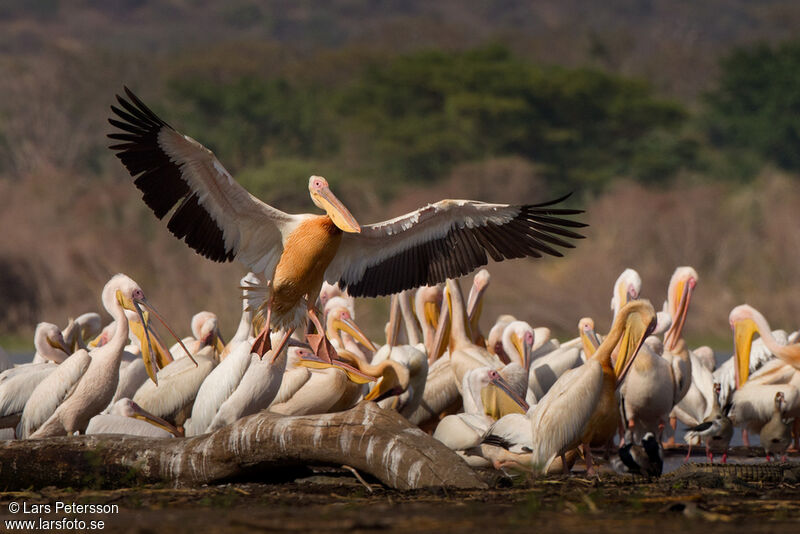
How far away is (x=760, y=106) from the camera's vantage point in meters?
43.1

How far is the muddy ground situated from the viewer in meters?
5.16

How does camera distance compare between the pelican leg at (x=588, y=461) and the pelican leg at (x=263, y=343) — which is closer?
the pelican leg at (x=588, y=461)

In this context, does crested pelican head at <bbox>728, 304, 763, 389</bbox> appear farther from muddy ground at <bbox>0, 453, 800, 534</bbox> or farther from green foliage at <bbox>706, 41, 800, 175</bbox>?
green foliage at <bbox>706, 41, 800, 175</bbox>

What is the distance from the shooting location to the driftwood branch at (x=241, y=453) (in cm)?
638

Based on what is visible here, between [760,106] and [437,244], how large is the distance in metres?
36.2

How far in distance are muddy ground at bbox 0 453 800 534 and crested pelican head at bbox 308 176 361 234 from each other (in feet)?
5.83

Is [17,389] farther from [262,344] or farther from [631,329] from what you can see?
[631,329]

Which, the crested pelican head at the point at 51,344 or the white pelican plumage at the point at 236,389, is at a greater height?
the crested pelican head at the point at 51,344

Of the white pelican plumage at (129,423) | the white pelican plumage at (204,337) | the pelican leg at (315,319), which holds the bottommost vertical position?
the white pelican plumage at (129,423)

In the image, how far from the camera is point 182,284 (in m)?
23.7

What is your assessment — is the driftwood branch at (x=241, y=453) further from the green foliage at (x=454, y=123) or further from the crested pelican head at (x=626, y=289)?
the green foliage at (x=454, y=123)

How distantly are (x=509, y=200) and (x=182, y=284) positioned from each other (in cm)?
1202

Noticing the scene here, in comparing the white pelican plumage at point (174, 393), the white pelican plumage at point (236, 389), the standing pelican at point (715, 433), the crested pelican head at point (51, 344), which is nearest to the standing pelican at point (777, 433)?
the standing pelican at point (715, 433)

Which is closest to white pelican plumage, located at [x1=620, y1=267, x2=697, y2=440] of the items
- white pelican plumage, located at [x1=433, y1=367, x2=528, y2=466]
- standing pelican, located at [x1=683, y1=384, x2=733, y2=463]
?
standing pelican, located at [x1=683, y1=384, x2=733, y2=463]
